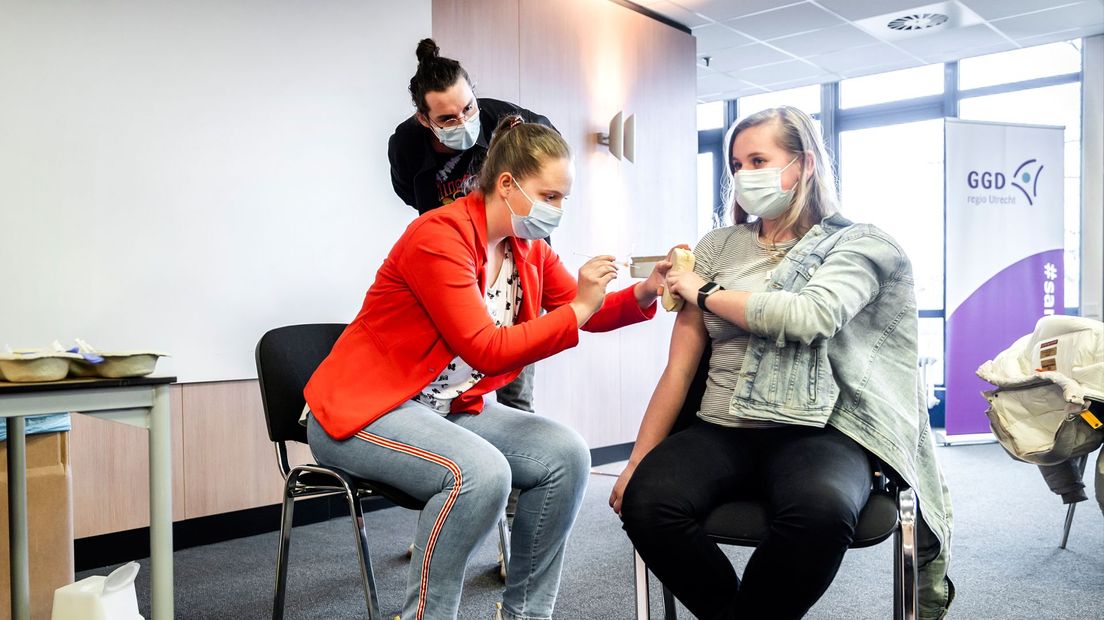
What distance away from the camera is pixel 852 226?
5.48 ft

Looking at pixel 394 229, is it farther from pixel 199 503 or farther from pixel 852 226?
pixel 852 226

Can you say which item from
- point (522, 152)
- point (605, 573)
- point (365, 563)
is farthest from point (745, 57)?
point (365, 563)

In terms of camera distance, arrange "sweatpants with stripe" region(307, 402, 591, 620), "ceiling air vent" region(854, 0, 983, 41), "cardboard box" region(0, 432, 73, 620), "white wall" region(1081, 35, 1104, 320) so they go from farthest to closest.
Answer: "white wall" region(1081, 35, 1104, 320) → "ceiling air vent" region(854, 0, 983, 41) → "cardboard box" region(0, 432, 73, 620) → "sweatpants with stripe" region(307, 402, 591, 620)

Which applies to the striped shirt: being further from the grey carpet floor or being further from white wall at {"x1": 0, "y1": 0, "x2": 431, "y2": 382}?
white wall at {"x1": 0, "y1": 0, "x2": 431, "y2": 382}

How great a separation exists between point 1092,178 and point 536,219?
5.56m

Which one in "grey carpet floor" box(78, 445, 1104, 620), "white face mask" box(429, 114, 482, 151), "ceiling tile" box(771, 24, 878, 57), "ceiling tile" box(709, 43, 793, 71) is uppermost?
"ceiling tile" box(771, 24, 878, 57)

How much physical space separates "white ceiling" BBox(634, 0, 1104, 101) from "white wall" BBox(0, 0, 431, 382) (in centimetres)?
231

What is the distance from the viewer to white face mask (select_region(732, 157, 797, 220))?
5.67ft

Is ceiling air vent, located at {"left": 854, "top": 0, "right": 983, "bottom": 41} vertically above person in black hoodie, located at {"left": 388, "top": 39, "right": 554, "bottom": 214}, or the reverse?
ceiling air vent, located at {"left": 854, "top": 0, "right": 983, "bottom": 41}

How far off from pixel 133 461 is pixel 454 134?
159 centimetres

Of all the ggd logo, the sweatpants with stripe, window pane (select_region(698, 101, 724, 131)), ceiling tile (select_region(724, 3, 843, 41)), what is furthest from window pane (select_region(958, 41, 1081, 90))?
the sweatpants with stripe

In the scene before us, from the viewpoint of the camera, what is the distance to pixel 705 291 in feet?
5.32

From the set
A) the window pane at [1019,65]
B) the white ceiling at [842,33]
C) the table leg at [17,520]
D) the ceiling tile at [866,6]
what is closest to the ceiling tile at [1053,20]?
the white ceiling at [842,33]

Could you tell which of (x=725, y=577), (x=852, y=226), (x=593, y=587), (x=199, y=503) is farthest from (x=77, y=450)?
(x=852, y=226)
